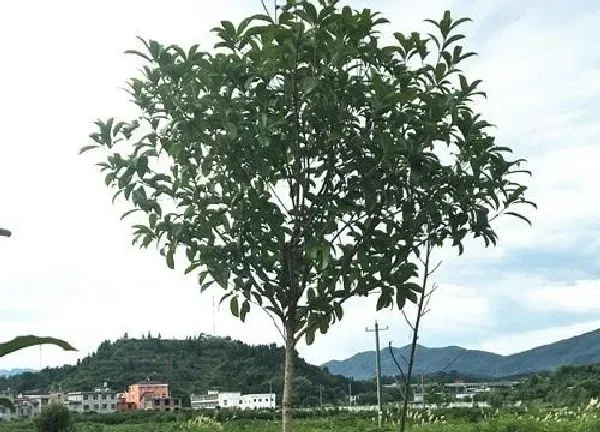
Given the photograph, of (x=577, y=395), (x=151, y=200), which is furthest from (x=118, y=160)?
(x=577, y=395)

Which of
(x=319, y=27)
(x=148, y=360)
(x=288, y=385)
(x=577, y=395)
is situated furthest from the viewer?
(x=148, y=360)

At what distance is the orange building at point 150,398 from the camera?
2699 inches

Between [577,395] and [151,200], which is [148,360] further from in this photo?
Answer: [151,200]

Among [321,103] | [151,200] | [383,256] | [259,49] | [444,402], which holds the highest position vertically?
[259,49]

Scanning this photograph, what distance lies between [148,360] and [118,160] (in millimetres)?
80017

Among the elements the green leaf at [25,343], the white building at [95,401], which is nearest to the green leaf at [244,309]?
the green leaf at [25,343]

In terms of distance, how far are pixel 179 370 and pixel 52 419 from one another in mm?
56826

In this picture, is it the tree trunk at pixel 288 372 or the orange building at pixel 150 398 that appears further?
the orange building at pixel 150 398

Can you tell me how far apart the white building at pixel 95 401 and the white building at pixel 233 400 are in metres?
7.01

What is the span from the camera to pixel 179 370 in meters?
81.7

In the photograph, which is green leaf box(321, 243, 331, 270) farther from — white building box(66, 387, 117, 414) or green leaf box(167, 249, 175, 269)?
white building box(66, 387, 117, 414)

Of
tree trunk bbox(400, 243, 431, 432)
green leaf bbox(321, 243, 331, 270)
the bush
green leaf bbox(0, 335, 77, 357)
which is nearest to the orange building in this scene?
the bush

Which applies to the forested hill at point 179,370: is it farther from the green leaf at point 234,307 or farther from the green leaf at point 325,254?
the green leaf at point 325,254

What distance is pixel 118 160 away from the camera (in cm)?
473
